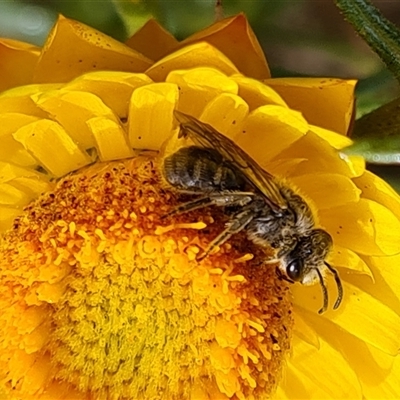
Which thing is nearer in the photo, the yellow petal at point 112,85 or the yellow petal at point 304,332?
the yellow petal at point 112,85

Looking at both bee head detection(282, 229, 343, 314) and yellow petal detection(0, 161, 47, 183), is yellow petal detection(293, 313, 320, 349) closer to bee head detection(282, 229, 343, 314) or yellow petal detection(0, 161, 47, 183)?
bee head detection(282, 229, 343, 314)

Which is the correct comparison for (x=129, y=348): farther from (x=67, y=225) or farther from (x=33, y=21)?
(x=33, y=21)

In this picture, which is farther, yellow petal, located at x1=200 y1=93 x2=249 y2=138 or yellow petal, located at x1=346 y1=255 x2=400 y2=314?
yellow petal, located at x1=346 y1=255 x2=400 y2=314

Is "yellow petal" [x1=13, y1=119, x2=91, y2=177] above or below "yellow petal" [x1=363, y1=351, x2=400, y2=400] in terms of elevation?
above

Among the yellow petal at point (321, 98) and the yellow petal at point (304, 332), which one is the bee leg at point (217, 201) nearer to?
the yellow petal at point (321, 98)

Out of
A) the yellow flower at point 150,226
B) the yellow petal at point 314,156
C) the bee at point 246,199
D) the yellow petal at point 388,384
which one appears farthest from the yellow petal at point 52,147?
the yellow petal at point 388,384

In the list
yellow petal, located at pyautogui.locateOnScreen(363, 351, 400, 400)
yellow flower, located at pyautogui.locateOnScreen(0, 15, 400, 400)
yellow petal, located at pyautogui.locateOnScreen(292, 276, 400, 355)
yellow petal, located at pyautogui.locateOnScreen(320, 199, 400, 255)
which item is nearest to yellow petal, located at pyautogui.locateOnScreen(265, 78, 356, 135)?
yellow flower, located at pyautogui.locateOnScreen(0, 15, 400, 400)
